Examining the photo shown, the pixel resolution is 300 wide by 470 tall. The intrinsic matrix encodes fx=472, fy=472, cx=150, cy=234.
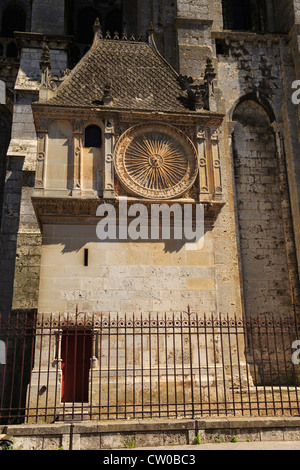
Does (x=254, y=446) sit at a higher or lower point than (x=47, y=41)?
lower

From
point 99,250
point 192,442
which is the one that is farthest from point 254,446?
point 99,250

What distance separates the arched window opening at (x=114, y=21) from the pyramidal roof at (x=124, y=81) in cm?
891

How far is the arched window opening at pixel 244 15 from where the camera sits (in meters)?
21.4

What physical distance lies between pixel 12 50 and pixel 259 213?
44.0 ft

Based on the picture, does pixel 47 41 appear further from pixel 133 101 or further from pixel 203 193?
pixel 203 193

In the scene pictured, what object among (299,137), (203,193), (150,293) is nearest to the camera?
A: (150,293)

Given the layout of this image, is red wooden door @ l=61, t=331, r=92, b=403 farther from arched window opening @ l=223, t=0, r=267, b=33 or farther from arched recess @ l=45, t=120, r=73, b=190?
arched window opening @ l=223, t=0, r=267, b=33

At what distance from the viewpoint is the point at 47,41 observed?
19234 mm

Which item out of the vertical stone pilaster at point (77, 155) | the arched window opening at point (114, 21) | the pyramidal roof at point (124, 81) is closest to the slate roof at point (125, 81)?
the pyramidal roof at point (124, 81)

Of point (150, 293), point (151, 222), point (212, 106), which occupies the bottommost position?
point (150, 293)

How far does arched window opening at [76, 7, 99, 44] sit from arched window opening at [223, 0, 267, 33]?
265 inches

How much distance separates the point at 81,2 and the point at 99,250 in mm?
17442

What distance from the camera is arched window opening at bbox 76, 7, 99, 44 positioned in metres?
23.7

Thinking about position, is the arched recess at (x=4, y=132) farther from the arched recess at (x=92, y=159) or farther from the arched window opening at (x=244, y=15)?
the arched window opening at (x=244, y=15)
